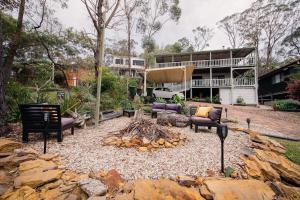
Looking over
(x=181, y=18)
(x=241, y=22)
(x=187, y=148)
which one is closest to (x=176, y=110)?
(x=187, y=148)

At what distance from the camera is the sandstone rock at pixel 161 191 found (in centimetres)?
218

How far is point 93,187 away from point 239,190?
204 cm

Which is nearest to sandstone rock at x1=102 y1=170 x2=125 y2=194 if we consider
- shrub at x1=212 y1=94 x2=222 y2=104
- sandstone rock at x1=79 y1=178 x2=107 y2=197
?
sandstone rock at x1=79 y1=178 x2=107 y2=197

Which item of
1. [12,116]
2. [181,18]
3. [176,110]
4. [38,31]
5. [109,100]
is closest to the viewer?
[12,116]

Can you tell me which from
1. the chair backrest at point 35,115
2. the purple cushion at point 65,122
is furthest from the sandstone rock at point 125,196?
the purple cushion at point 65,122

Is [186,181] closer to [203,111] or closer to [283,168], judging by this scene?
[283,168]

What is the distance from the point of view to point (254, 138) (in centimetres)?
506

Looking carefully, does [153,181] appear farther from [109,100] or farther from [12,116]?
[109,100]

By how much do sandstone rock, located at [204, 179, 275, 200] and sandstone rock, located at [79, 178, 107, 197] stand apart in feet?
4.86

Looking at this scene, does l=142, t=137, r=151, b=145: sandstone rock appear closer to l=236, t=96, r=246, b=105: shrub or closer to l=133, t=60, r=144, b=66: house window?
l=236, t=96, r=246, b=105: shrub

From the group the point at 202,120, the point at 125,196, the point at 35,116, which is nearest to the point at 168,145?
the point at 125,196

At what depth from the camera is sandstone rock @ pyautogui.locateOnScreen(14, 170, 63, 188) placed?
7.51ft

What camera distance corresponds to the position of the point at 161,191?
7.48ft

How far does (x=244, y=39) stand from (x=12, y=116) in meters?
30.3
